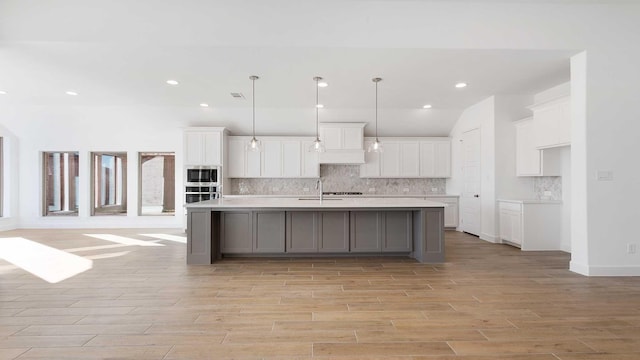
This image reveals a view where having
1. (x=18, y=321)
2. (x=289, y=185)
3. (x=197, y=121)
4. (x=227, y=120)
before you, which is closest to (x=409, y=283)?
(x=18, y=321)

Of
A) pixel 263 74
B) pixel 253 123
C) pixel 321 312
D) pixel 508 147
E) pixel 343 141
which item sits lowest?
pixel 321 312

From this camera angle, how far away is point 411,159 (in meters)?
7.95

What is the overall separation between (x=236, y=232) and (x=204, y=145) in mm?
3418

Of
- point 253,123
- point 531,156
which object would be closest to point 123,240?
point 253,123

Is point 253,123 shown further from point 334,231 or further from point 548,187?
point 548,187

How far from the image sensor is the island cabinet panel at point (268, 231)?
15.4 ft

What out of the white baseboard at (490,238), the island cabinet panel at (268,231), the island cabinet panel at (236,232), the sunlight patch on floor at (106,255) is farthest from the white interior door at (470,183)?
the sunlight patch on floor at (106,255)

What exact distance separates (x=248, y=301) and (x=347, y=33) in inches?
127

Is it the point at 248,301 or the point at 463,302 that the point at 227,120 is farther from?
the point at 463,302

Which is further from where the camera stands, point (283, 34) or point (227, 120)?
point (227, 120)

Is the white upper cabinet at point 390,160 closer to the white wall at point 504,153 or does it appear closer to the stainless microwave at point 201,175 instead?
the white wall at point 504,153

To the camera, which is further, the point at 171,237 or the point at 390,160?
the point at 390,160

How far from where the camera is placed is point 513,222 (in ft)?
18.0

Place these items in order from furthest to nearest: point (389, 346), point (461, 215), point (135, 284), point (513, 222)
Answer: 1. point (461, 215)
2. point (513, 222)
3. point (135, 284)
4. point (389, 346)
